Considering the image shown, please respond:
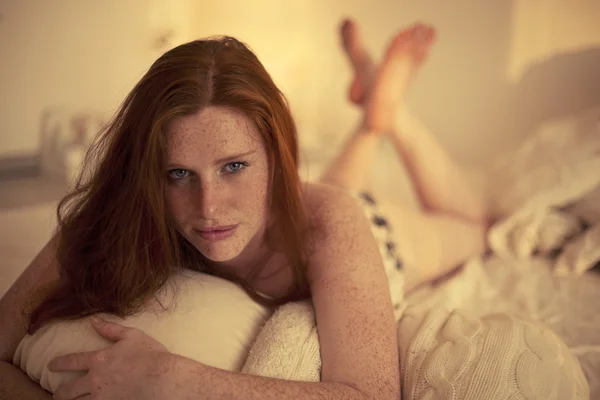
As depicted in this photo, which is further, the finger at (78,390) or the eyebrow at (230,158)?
the eyebrow at (230,158)

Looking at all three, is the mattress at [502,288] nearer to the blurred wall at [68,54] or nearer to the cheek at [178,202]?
the blurred wall at [68,54]

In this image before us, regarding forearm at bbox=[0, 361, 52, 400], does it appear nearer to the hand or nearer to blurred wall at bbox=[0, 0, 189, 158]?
the hand

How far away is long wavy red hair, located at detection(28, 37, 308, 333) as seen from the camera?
99 centimetres

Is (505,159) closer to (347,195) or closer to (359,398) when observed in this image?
(347,195)

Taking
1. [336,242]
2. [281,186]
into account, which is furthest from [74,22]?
[336,242]

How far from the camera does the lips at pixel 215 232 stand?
1.04 meters

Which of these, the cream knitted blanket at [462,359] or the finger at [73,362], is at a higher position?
the cream knitted blanket at [462,359]

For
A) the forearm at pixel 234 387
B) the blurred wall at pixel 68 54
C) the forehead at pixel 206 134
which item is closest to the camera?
the forearm at pixel 234 387

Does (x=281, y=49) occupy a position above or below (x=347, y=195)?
above

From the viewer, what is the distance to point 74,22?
1753 millimetres

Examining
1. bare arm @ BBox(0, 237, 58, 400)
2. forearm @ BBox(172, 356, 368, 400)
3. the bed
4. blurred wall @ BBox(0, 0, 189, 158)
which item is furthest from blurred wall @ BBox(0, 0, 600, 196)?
forearm @ BBox(172, 356, 368, 400)

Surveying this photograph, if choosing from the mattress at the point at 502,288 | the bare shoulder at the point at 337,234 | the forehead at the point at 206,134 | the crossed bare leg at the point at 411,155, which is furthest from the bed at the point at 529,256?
the forehead at the point at 206,134

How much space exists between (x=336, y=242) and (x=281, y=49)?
4.70ft

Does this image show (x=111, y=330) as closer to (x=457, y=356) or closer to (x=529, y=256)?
(x=457, y=356)
